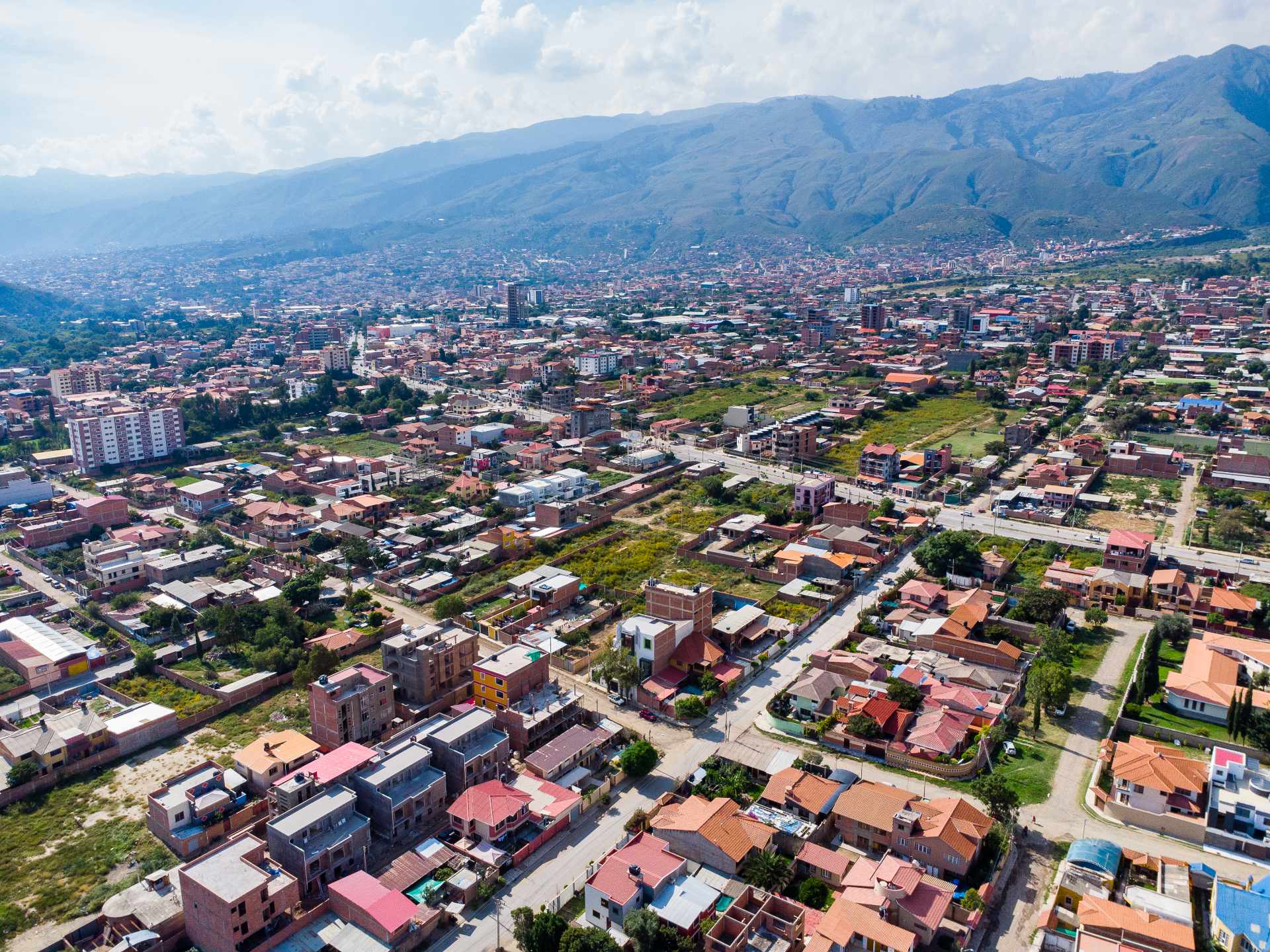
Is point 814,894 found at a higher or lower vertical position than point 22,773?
lower

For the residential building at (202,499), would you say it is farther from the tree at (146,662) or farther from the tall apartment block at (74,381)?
the tall apartment block at (74,381)

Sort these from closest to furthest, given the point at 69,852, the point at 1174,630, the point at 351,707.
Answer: the point at 69,852 → the point at 351,707 → the point at 1174,630

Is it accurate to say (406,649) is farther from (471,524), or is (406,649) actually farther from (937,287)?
(937,287)

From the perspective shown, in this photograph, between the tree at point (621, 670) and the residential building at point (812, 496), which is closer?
the tree at point (621, 670)

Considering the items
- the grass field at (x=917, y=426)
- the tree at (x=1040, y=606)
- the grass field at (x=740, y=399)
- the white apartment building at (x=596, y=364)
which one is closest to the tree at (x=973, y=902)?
the tree at (x=1040, y=606)

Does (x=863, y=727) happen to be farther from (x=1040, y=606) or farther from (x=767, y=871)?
(x=1040, y=606)

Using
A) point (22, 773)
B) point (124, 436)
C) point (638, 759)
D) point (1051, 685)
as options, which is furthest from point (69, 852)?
point (124, 436)

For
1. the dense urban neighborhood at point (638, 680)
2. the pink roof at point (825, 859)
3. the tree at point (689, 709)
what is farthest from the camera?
the tree at point (689, 709)
